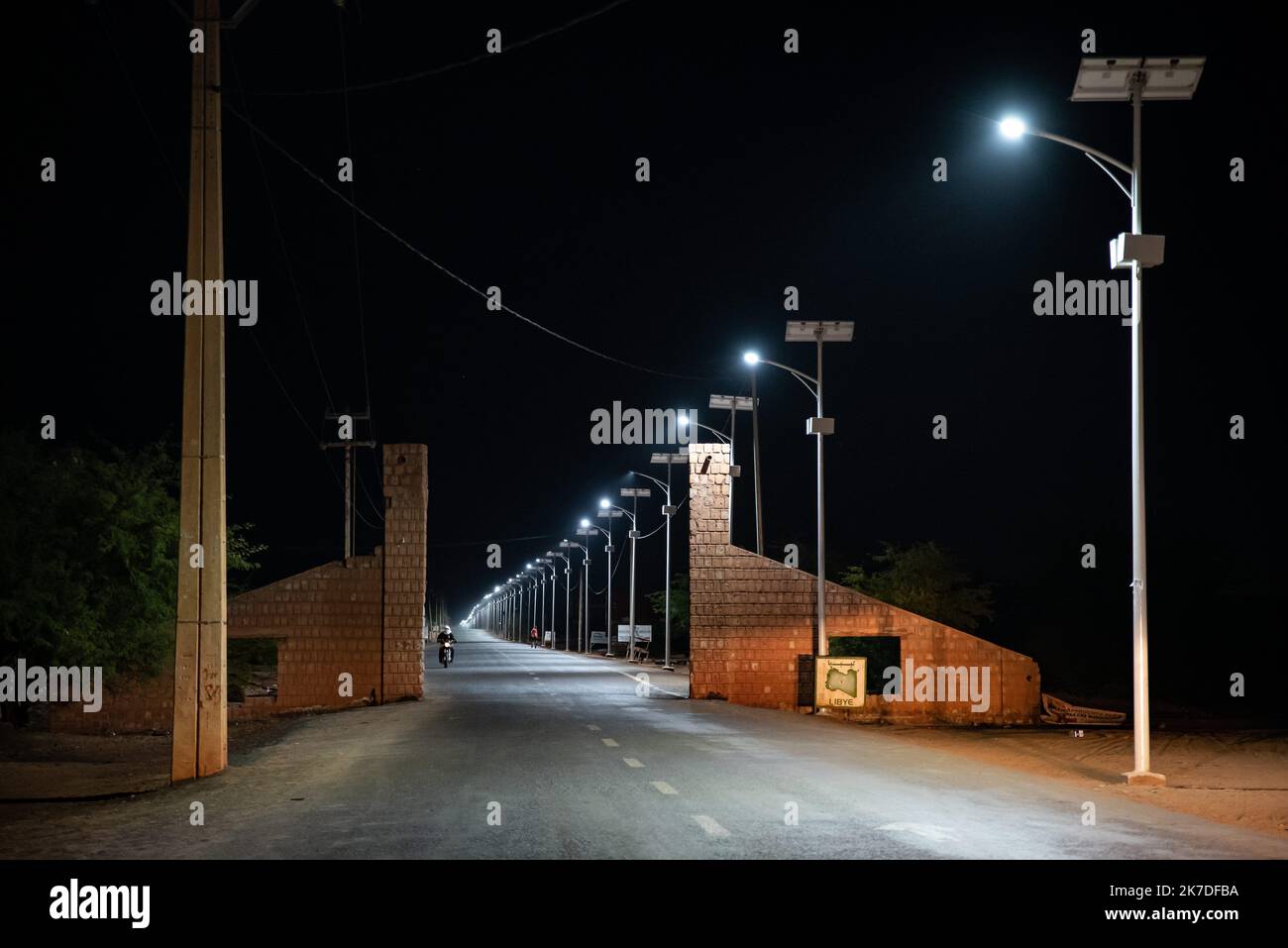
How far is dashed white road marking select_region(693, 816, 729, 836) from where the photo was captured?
37.2ft

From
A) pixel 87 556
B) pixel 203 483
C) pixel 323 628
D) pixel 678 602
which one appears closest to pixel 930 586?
pixel 678 602

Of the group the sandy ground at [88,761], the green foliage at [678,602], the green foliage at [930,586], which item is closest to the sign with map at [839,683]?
the sandy ground at [88,761]

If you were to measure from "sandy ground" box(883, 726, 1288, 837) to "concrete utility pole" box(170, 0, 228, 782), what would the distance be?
35.4ft

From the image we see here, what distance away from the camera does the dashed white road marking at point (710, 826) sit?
1134cm

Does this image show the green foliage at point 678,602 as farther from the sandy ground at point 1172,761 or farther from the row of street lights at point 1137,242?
the row of street lights at point 1137,242

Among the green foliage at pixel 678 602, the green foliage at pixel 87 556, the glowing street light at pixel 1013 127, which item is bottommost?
the green foliage at pixel 678 602

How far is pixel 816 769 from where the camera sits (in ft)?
56.6

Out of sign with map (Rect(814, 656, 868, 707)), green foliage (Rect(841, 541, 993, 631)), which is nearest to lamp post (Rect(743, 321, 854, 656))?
sign with map (Rect(814, 656, 868, 707))

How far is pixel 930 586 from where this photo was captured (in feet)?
212

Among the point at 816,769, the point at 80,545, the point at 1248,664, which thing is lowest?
the point at 1248,664

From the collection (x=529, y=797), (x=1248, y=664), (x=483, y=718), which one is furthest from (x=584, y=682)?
(x=1248, y=664)

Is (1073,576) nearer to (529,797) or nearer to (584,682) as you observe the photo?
(584,682)

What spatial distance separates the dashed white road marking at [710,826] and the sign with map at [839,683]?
841 inches
